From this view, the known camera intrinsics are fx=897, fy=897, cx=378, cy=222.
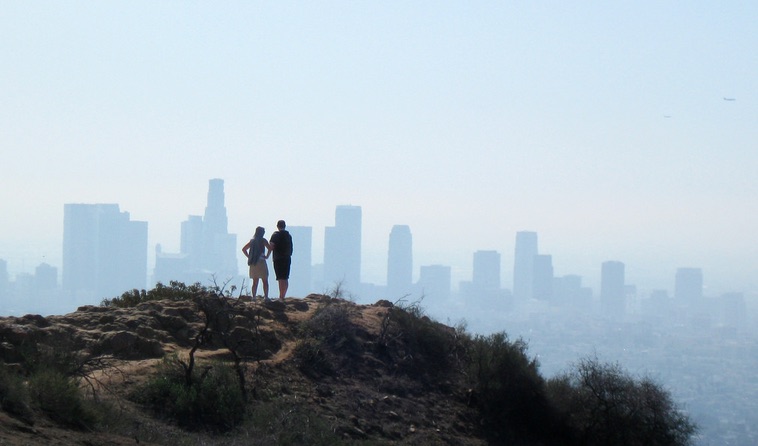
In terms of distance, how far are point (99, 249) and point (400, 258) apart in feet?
109

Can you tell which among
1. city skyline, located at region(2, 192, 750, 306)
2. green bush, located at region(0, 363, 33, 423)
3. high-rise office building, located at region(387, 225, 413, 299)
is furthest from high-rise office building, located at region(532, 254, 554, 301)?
green bush, located at region(0, 363, 33, 423)

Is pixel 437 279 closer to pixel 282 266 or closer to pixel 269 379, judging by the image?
→ pixel 282 266

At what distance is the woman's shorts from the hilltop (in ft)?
2.63

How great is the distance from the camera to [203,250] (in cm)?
7825

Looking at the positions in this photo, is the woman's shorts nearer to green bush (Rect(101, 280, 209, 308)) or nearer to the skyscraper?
green bush (Rect(101, 280, 209, 308))

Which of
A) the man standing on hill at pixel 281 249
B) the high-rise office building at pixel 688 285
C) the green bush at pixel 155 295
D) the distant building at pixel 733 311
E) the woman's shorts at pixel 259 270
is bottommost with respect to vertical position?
the distant building at pixel 733 311

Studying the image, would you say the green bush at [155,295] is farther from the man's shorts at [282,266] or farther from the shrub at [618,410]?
the shrub at [618,410]

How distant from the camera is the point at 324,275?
84.1 meters

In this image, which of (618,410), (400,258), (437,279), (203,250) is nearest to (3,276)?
(203,250)

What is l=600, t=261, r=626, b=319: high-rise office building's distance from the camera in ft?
436

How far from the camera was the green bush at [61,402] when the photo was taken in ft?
33.6

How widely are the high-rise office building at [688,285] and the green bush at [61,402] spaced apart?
143 m

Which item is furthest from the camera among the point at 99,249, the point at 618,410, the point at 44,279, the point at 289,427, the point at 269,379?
the point at 99,249

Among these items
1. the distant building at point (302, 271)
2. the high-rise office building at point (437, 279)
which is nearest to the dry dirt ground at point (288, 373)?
the distant building at point (302, 271)
